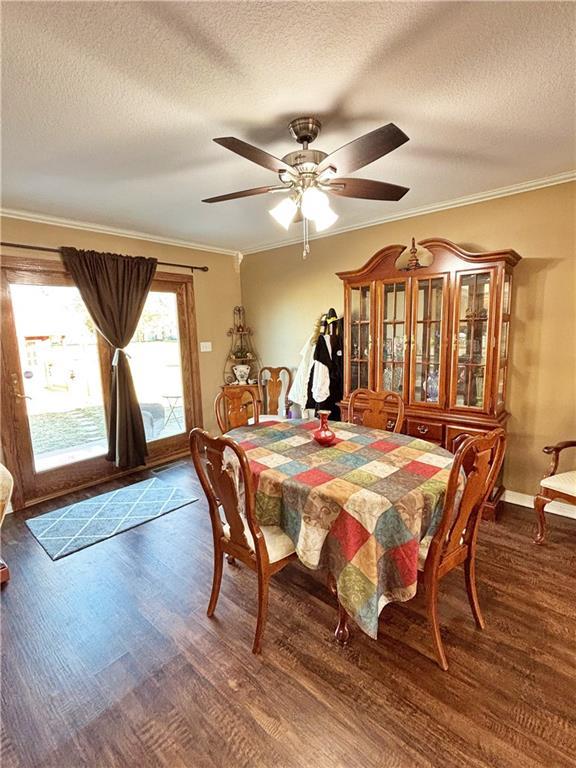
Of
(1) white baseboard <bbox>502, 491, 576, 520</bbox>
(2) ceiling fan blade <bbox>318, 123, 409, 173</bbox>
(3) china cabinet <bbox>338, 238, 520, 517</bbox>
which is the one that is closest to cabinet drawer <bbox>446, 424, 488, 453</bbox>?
(3) china cabinet <bbox>338, 238, 520, 517</bbox>

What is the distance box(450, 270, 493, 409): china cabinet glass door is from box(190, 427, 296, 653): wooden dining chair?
1921 millimetres

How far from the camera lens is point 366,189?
6.23 feet

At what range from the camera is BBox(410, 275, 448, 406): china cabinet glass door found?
2939 mm

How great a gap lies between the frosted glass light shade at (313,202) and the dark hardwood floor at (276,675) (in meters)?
2.13

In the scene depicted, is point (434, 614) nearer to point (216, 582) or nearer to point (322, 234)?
point (216, 582)

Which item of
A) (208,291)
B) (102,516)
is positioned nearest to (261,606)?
(102,516)

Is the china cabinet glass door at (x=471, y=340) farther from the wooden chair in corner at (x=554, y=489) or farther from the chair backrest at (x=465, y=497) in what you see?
Answer: the chair backrest at (x=465, y=497)

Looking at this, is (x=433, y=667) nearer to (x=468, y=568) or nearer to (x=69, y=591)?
(x=468, y=568)

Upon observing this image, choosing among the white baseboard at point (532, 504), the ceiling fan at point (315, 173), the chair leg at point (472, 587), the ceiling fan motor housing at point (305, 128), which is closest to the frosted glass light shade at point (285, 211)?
the ceiling fan at point (315, 173)

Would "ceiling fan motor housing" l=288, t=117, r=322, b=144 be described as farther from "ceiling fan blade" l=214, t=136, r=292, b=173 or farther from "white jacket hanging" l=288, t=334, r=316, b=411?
"white jacket hanging" l=288, t=334, r=316, b=411

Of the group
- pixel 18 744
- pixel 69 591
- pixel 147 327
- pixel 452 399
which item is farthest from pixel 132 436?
pixel 452 399

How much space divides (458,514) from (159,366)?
3.46 metres

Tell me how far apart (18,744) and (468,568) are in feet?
6.65

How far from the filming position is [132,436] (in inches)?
146
